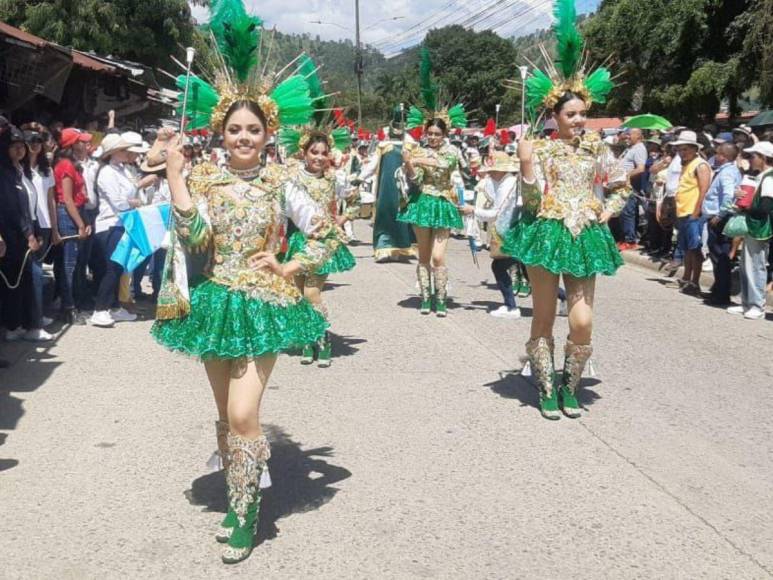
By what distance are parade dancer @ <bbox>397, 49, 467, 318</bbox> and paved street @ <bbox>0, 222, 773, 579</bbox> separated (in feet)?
4.49

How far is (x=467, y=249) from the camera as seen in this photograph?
16.9 meters

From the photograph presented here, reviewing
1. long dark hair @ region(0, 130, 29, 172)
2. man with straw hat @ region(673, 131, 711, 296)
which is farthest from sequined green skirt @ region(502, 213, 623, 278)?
man with straw hat @ region(673, 131, 711, 296)

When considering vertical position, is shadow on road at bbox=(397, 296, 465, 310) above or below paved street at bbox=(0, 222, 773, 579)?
below

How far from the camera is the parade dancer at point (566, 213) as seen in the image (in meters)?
6.12

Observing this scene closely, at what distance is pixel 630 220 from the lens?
1656 cm

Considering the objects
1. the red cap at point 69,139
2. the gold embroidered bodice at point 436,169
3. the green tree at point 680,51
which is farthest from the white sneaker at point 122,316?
the green tree at point 680,51

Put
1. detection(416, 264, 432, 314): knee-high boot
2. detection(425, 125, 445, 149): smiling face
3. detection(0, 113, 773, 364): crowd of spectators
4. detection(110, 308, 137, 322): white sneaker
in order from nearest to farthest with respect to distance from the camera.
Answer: detection(0, 113, 773, 364): crowd of spectators
detection(110, 308, 137, 322): white sneaker
detection(425, 125, 445, 149): smiling face
detection(416, 264, 432, 314): knee-high boot

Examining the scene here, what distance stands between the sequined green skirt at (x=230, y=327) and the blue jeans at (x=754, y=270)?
25.1 feet

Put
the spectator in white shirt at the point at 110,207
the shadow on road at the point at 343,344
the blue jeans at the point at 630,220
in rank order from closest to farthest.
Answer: the shadow on road at the point at 343,344
the spectator in white shirt at the point at 110,207
the blue jeans at the point at 630,220

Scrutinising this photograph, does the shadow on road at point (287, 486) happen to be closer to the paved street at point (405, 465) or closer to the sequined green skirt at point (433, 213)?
the paved street at point (405, 465)

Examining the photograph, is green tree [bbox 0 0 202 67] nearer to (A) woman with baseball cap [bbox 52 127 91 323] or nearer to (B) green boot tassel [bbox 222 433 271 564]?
(A) woman with baseball cap [bbox 52 127 91 323]

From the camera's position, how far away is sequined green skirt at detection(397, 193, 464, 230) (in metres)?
9.81

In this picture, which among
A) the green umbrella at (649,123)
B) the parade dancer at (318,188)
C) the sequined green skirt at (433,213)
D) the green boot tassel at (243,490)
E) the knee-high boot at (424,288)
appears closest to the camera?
the green boot tassel at (243,490)

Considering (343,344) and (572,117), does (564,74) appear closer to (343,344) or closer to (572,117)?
(572,117)
